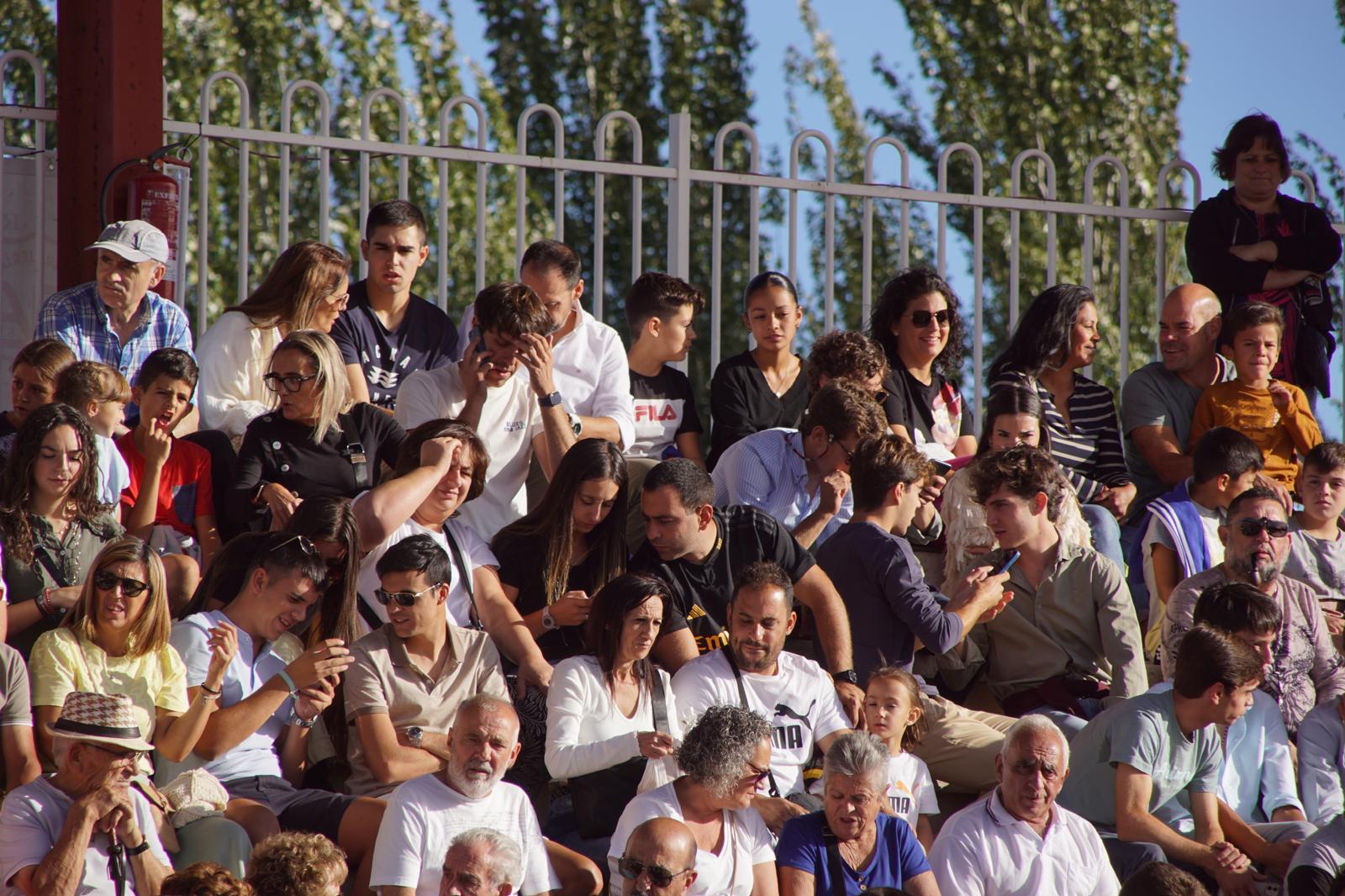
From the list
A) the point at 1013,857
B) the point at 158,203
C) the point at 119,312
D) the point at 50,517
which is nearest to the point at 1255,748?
the point at 1013,857

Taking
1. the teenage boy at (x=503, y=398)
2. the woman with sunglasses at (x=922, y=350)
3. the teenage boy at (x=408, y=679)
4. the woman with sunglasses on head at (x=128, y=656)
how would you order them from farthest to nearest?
the woman with sunglasses at (x=922, y=350), the teenage boy at (x=503, y=398), the teenage boy at (x=408, y=679), the woman with sunglasses on head at (x=128, y=656)

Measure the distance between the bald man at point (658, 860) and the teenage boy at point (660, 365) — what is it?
2841 millimetres

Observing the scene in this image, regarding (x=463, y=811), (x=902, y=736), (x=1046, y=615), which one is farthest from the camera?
(x=1046, y=615)

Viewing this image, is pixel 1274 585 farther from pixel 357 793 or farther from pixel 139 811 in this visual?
pixel 139 811

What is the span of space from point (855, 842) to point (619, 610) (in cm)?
105

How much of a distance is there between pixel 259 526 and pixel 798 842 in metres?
2.23

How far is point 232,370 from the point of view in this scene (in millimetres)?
7039

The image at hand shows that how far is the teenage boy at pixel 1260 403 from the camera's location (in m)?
8.37

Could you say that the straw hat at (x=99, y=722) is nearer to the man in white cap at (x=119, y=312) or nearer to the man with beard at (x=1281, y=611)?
the man in white cap at (x=119, y=312)

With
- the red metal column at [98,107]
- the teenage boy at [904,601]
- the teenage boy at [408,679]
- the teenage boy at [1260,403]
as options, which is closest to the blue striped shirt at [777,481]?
the teenage boy at [904,601]

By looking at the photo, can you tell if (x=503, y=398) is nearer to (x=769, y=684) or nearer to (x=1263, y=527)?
(x=769, y=684)

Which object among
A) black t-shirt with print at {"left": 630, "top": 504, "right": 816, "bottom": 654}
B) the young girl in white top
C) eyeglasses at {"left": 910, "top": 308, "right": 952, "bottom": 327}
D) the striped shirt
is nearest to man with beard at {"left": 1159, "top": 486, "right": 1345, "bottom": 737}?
the striped shirt

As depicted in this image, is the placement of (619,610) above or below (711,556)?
below

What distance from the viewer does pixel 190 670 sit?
5.51 m
